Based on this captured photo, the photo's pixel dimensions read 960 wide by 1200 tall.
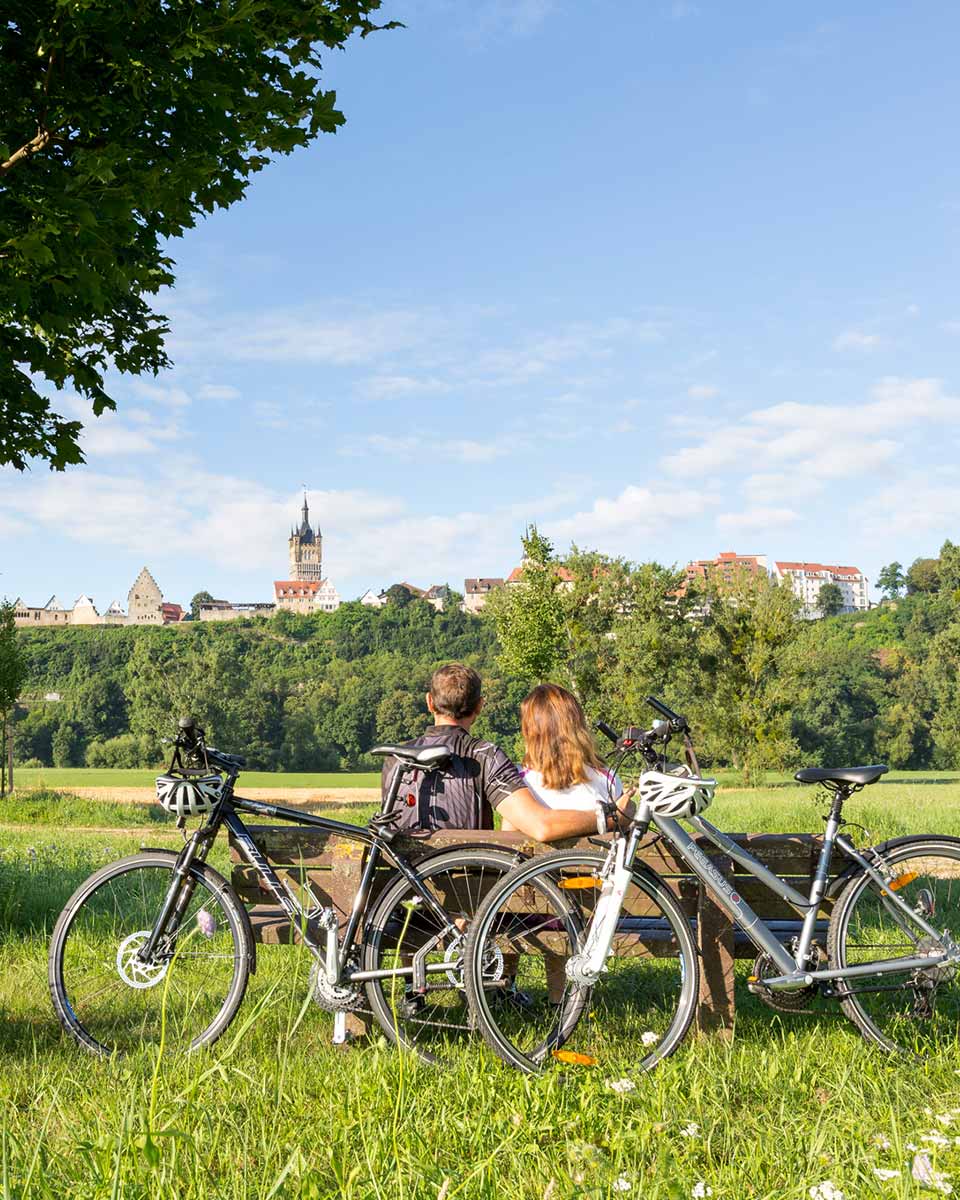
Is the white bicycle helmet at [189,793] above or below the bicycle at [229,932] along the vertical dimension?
above

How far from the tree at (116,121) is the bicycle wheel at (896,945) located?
16.2 feet

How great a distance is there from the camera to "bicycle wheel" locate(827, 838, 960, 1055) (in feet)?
13.3

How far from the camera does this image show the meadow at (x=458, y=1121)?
8.43 feet

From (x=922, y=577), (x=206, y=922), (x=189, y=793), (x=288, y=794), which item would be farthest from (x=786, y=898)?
(x=922, y=577)

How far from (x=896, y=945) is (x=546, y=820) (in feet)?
4.86

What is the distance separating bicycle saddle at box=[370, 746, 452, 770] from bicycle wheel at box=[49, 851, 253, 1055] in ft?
2.85

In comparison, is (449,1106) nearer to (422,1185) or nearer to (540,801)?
(422,1185)

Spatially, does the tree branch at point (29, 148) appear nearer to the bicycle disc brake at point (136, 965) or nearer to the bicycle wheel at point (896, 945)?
the bicycle disc brake at point (136, 965)

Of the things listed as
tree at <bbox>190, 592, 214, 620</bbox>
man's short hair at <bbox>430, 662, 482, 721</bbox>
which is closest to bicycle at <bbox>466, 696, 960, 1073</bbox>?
man's short hair at <bbox>430, 662, 482, 721</bbox>

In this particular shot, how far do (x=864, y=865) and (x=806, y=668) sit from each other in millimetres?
39567

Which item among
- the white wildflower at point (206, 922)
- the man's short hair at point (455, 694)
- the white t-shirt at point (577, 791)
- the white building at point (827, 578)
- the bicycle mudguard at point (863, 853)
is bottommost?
the white wildflower at point (206, 922)

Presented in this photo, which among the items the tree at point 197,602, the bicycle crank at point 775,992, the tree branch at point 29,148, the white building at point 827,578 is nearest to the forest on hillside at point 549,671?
the bicycle crank at point 775,992

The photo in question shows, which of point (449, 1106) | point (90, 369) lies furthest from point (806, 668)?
point (449, 1106)

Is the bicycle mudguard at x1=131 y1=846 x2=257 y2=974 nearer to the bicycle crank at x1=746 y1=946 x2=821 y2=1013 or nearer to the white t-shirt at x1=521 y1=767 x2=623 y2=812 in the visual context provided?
the white t-shirt at x1=521 y1=767 x2=623 y2=812
